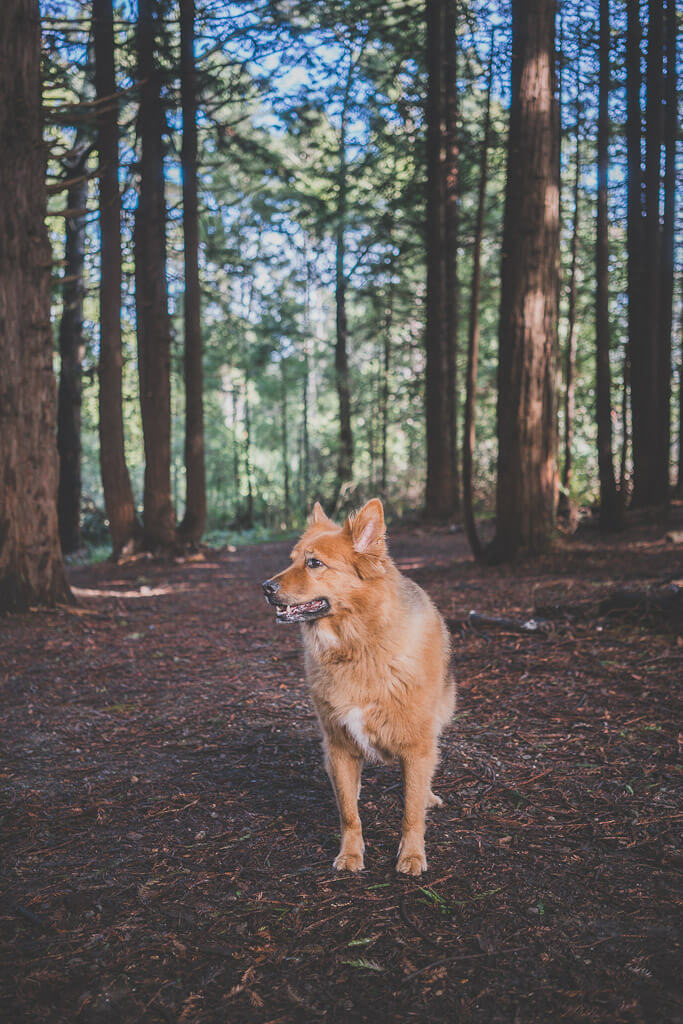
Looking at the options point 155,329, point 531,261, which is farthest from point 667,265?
point 155,329

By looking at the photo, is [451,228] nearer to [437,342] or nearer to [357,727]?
[437,342]

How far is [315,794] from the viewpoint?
4113 mm

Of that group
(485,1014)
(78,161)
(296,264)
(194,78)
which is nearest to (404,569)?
(485,1014)

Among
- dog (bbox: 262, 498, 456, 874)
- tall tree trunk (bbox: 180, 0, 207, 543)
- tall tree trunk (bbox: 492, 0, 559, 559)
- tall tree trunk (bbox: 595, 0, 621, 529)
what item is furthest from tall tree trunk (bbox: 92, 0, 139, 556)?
dog (bbox: 262, 498, 456, 874)

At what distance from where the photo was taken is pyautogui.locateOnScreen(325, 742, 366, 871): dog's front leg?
3.32m

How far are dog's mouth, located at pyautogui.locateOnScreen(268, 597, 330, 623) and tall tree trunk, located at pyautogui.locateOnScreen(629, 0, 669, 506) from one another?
1358cm

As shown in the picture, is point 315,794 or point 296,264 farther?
point 296,264

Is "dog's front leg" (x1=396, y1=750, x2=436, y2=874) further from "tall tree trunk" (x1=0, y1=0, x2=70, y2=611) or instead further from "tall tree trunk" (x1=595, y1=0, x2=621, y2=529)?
"tall tree trunk" (x1=595, y1=0, x2=621, y2=529)

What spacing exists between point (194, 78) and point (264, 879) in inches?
662

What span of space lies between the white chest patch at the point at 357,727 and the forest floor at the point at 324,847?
0.59 metres

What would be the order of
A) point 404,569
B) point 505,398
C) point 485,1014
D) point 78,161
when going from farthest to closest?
point 78,161 < point 404,569 < point 505,398 < point 485,1014

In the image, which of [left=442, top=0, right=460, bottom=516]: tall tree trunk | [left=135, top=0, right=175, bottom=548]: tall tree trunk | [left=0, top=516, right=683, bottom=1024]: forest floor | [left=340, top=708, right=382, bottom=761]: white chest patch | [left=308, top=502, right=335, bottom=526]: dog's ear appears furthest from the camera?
[left=442, top=0, right=460, bottom=516]: tall tree trunk

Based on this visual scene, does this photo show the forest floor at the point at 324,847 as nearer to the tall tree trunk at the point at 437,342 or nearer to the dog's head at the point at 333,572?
the dog's head at the point at 333,572

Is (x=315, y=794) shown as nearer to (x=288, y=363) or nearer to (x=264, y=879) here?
(x=264, y=879)
